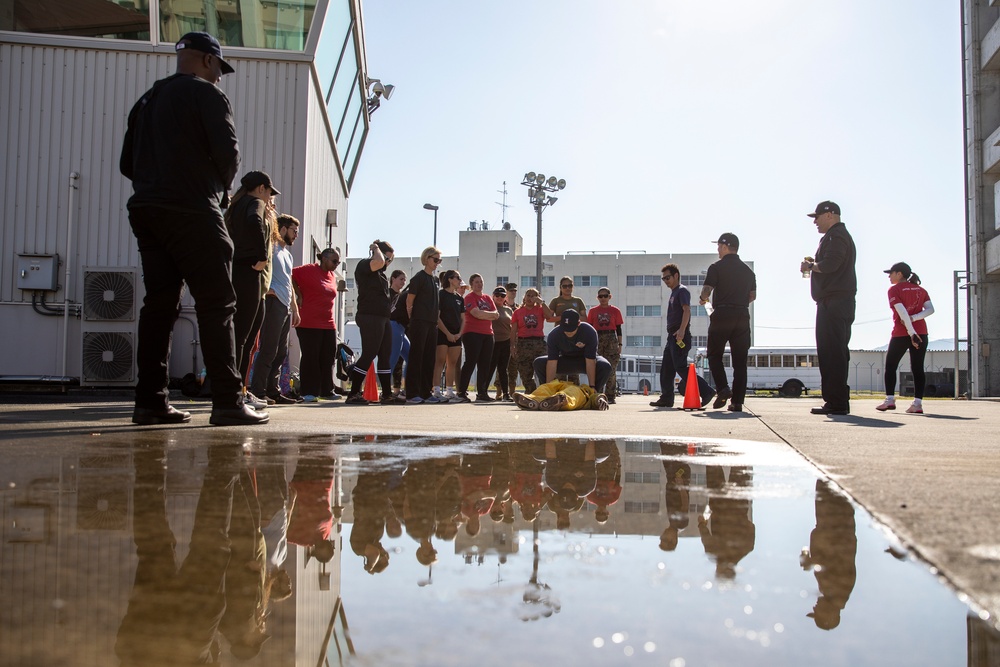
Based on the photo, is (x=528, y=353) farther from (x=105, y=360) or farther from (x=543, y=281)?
(x=543, y=281)

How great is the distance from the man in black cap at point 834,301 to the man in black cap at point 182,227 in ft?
16.5

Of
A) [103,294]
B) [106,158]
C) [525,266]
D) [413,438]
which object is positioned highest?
[525,266]

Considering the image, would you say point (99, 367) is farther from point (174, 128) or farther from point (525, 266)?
point (525, 266)

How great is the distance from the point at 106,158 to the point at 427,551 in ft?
37.4

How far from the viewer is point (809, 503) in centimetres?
191

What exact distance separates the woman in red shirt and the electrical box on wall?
33.1 ft

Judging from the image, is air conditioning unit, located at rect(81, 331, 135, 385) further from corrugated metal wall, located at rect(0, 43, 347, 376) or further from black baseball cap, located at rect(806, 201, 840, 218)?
black baseball cap, located at rect(806, 201, 840, 218)

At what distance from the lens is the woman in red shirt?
900 cm

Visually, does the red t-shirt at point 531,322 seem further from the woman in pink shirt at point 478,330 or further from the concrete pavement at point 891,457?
the concrete pavement at point 891,457

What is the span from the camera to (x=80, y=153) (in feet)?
36.6

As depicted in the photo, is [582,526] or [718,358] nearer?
[582,526]

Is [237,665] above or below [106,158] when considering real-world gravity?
below

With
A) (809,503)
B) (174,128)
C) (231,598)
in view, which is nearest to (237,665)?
(231,598)

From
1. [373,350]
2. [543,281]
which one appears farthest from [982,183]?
[543,281]
